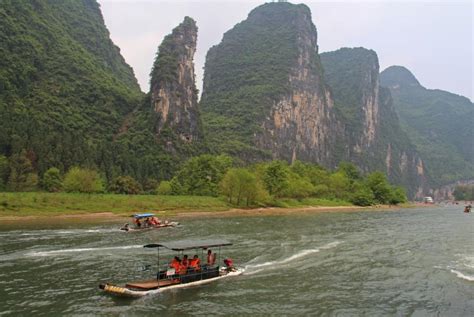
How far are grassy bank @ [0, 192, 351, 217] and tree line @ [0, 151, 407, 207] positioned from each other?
4.83 m

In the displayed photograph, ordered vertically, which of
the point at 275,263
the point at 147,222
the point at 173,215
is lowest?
the point at 275,263

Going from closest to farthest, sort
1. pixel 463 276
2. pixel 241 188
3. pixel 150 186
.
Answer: pixel 463 276, pixel 241 188, pixel 150 186

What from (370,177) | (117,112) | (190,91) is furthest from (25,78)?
(370,177)

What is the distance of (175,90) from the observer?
18388 cm

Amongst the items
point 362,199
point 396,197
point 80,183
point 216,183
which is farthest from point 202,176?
point 396,197

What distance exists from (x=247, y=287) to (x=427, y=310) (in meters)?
10.6

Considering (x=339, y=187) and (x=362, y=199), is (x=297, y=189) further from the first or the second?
(x=339, y=187)

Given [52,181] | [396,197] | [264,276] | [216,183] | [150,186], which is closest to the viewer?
[264,276]

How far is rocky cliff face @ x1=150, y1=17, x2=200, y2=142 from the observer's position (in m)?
177

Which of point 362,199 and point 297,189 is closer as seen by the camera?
point 297,189

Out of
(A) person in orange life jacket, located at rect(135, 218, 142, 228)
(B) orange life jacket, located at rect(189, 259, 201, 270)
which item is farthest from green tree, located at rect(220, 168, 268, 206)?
(B) orange life jacket, located at rect(189, 259, 201, 270)

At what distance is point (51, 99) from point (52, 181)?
78.0 meters

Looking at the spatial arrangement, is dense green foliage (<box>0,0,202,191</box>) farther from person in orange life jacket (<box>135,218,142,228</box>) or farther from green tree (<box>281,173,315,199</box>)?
person in orange life jacket (<box>135,218,142,228</box>)

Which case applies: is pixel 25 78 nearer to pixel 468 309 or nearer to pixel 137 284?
pixel 137 284
